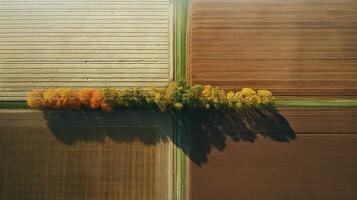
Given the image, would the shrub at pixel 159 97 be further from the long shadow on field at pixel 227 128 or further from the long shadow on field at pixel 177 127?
the long shadow on field at pixel 177 127

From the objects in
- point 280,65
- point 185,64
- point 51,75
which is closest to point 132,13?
point 185,64

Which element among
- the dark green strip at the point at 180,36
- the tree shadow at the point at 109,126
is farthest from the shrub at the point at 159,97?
the dark green strip at the point at 180,36

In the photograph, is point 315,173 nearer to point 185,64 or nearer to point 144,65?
point 185,64

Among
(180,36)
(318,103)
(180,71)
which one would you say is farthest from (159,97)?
(318,103)

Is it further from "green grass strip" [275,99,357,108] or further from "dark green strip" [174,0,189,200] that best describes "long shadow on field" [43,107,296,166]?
"green grass strip" [275,99,357,108]

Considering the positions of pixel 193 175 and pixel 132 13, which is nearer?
pixel 193 175

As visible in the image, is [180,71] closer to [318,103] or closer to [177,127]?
[177,127]
